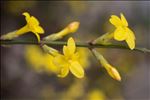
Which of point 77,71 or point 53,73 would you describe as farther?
point 53,73

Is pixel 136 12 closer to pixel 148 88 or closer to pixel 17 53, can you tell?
pixel 148 88

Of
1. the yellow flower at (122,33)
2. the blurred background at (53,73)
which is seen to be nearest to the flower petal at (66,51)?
the yellow flower at (122,33)

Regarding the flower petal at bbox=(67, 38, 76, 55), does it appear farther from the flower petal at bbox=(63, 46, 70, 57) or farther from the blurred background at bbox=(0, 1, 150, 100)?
the blurred background at bbox=(0, 1, 150, 100)

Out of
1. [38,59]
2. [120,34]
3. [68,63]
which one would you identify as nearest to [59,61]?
[68,63]

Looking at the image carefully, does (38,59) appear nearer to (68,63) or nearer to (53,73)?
(53,73)

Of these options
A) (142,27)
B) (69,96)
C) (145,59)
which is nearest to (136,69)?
(145,59)

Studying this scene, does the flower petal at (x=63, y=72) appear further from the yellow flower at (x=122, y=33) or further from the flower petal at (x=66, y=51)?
the yellow flower at (x=122, y=33)

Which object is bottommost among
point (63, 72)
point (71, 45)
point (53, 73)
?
point (53, 73)

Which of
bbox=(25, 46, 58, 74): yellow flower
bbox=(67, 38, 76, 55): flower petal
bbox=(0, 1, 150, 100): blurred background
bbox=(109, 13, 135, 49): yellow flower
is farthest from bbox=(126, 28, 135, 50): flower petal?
bbox=(0, 1, 150, 100): blurred background
